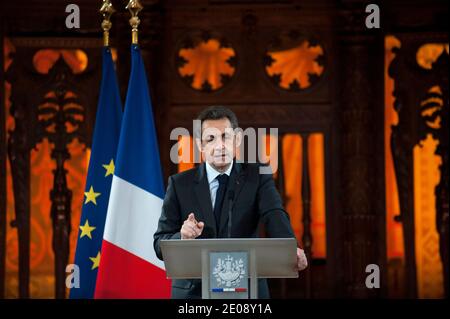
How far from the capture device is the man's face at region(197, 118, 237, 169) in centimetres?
463

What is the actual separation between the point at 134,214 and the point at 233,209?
1.69 m

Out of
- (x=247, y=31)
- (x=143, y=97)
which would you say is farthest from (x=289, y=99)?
(x=143, y=97)

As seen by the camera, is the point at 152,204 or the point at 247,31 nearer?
the point at 152,204

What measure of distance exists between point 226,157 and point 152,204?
1685 millimetres

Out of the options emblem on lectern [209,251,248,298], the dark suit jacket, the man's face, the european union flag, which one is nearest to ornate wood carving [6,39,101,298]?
the european union flag

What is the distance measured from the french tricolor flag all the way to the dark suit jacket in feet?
4.75

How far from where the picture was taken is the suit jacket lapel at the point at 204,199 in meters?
4.65

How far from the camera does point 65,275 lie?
27.2 feet

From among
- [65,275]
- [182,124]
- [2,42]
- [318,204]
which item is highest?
[2,42]

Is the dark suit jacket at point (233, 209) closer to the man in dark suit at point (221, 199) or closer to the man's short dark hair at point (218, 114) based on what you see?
the man in dark suit at point (221, 199)

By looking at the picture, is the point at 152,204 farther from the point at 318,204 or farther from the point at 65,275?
the point at 318,204
